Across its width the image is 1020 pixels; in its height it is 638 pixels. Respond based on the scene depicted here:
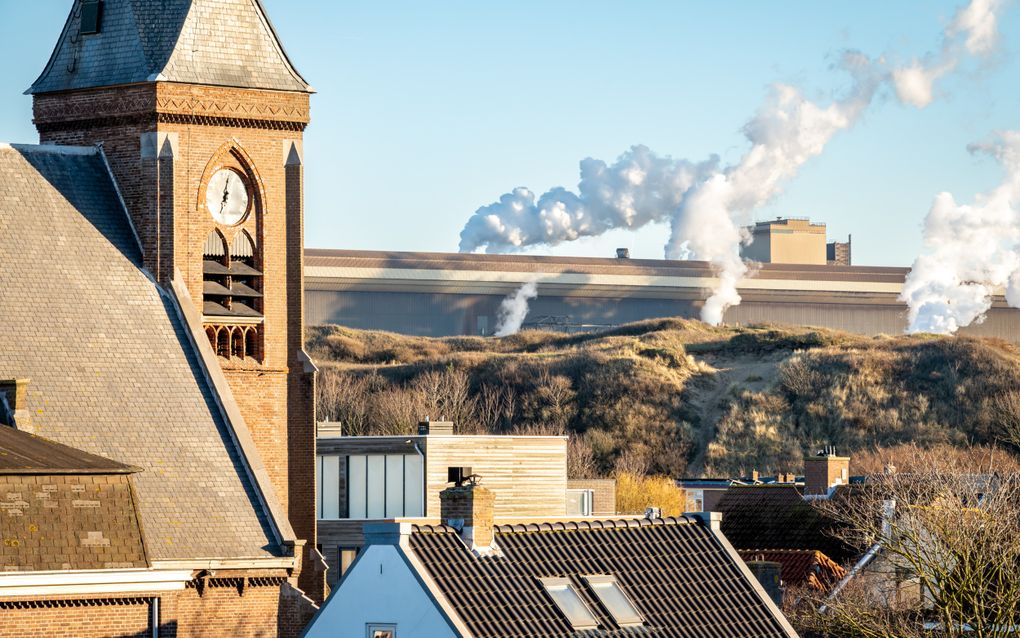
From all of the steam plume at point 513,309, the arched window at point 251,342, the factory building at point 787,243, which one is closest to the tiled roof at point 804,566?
the arched window at point 251,342

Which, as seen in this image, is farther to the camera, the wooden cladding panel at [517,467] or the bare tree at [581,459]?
the bare tree at [581,459]

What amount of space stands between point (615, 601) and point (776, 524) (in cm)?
2799

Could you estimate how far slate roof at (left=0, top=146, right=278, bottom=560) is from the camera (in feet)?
125

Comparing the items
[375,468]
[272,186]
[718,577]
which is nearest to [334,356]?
[375,468]

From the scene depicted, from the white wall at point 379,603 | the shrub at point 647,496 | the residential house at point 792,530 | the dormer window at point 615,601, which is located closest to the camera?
the white wall at point 379,603

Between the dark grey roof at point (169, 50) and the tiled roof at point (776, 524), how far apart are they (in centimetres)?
2111

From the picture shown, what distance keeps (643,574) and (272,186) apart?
1363 centimetres

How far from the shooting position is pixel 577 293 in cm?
14975

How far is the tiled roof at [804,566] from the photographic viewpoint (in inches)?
2065

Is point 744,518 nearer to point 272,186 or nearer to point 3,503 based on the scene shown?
point 272,186

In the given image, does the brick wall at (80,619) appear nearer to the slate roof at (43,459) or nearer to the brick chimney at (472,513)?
the slate roof at (43,459)

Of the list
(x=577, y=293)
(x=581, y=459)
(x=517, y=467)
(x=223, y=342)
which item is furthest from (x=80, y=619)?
(x=577, y=293)

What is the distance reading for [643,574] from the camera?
34.2 meters

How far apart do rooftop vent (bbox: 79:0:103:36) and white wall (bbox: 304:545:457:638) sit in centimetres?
1533
